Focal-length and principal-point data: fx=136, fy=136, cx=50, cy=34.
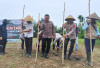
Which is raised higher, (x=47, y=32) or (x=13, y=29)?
(x=13, y=29)

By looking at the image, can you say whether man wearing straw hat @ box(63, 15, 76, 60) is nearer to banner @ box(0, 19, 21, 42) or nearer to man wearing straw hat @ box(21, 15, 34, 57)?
man wearing straw hat @ box(21, 15, 34, 57)

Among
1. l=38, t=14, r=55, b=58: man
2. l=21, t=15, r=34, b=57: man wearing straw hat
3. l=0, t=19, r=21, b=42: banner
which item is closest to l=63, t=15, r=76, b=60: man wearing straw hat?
l=38, t=14, r=55, b=58: man

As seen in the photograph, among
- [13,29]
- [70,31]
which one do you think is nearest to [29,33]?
[70,31]

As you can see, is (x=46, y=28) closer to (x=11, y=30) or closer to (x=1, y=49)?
(x=1, y=49)

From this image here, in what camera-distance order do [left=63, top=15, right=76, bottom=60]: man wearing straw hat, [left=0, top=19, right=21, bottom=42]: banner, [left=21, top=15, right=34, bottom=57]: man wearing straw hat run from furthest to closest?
[left=0, top=19, right=21, bottom=42]: banner → [left=21, top=15, right=34, bottom=57]: man wearing straw hat → [left=63, top=15, right=76, bottom=60]: man wearing straw hat

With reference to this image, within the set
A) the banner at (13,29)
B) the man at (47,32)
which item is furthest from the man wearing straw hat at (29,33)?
the banner at (13,29)

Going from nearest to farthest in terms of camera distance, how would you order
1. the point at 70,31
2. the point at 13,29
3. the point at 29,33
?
the point at 70,31 < the point at 29,33 < the point at 13,29

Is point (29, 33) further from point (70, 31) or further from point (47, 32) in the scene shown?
point (70, 31)

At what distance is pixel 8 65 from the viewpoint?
5715 millimetres

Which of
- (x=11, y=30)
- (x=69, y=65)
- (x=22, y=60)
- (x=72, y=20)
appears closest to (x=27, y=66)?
(x=22, y=60)

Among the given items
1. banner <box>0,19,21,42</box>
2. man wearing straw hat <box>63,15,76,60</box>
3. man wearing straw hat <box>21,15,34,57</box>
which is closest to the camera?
→ man wearing straw hat <box>63,15,76,60</box>

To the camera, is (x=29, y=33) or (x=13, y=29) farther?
(x=13, y=29)

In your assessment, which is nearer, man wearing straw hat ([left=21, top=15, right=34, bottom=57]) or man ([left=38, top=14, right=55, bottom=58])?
man ([left=38, top=14, right=55, bottom=58])

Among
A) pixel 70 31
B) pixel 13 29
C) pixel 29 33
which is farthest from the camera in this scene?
pixel 13 29
